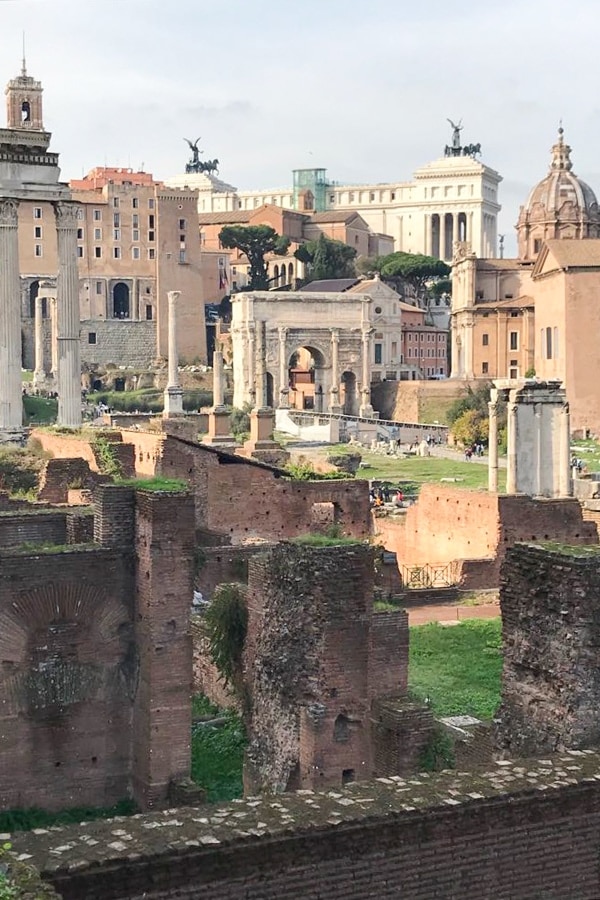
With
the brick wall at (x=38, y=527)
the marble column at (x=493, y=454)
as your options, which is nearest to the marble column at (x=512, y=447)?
the marble column at (x=493, y=454)

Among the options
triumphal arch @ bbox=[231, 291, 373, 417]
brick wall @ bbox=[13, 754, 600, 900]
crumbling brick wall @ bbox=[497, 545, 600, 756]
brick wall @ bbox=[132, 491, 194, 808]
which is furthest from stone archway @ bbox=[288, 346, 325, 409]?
brick wall @ bbox=[13, 754, 600, 900]

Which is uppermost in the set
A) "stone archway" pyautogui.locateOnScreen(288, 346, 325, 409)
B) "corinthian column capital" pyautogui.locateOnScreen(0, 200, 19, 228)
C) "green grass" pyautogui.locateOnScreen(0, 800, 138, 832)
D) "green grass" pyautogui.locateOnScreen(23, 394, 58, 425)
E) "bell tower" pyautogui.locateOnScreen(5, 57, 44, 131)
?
"bell tower" pyautogui.locateOnScreen(5, 57, 44, 131)

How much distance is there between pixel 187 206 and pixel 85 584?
75598mm

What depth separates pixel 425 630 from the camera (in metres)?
18.2

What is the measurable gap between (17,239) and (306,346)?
4840 cm

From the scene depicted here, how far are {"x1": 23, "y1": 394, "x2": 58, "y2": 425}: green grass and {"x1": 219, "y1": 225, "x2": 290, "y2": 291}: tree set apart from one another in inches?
1567

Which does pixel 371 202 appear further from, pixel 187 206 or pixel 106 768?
pixel 106 768

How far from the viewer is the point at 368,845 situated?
622cm

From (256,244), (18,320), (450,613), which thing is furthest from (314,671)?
(256,244)

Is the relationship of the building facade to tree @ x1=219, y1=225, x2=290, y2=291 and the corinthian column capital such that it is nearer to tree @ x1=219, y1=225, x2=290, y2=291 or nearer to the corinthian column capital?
tree @ x1=219, y1=225, x2=290, y2=291

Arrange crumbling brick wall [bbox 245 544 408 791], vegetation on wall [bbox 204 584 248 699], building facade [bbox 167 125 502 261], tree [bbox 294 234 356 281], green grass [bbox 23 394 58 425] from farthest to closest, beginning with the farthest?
building facade [bbox 167 125 502 261] → tree [bbox 294 234 356 281] → green grass [bbox 23 394 58 425] → vegetation on wall [bbox 204 584 248 699] → crumbling brick wall [bbox 245 544 408 791]

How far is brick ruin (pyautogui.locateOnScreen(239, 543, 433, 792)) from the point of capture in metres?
10.2

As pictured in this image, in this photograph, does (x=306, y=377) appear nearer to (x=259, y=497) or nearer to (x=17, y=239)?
(x=17, y=239)

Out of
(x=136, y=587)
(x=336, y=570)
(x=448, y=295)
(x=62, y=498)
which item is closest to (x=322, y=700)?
(x=336, y=570)
